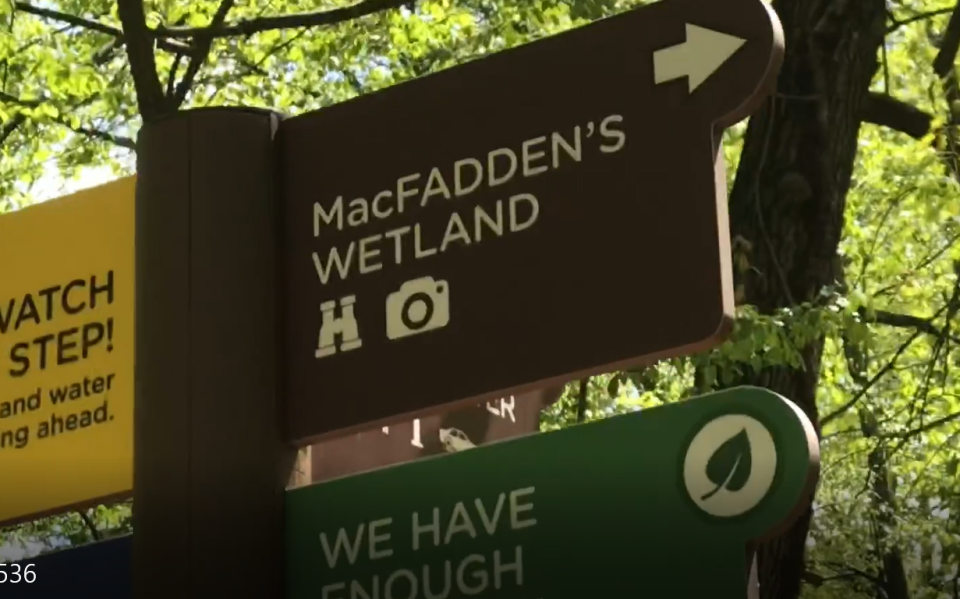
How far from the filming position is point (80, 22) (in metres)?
7.08

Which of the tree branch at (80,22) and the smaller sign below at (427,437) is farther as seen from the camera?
the tree branch at (80,22)

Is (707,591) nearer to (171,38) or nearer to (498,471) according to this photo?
(498,471)

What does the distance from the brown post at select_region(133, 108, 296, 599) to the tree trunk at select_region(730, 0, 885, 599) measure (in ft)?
9.92

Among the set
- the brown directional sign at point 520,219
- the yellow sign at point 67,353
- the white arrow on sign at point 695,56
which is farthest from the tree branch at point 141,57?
the white arrow on sign at point 695,56

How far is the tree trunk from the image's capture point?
510 centimetres

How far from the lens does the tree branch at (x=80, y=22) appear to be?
6.76 meters

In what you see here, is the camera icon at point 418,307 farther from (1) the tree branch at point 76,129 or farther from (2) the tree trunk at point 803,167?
(1) the tree branch at point 76,129

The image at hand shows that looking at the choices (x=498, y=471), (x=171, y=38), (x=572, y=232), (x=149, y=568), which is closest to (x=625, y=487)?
(x=498, y=471)

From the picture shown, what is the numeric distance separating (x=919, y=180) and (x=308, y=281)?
511 cm

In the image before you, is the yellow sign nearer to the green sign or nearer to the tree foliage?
the green sign

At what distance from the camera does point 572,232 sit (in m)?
2.00
